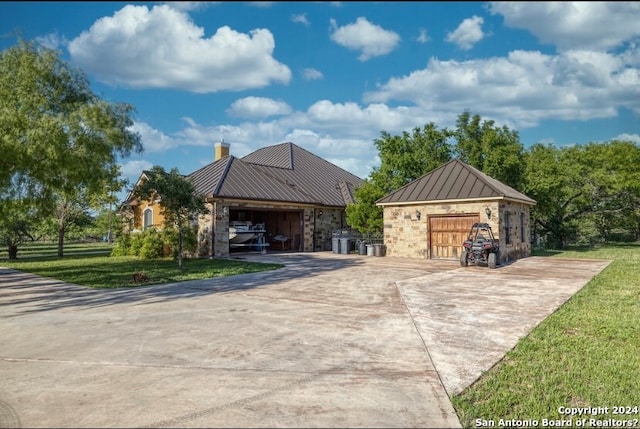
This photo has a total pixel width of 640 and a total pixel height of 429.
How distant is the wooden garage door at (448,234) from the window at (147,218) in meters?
14.9

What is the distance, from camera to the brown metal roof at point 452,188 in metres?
17.1

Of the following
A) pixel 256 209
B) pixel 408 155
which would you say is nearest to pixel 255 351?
pixel 256 209

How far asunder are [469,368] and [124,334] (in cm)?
489

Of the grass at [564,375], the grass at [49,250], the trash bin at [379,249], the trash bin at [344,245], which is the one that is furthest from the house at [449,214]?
the grass at [49,250]

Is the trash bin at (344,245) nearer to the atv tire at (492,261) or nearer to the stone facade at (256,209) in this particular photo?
the stone facade at (256,209)

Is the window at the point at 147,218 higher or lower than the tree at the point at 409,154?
lower

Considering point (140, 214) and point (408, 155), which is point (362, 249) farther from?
point (140, 214)

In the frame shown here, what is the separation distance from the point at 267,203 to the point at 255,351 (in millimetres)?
15883

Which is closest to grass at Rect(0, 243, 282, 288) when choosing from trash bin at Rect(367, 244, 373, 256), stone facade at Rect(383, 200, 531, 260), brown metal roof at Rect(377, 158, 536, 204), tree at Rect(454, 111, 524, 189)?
trash bin at Rect(367, 244, 373, 256)

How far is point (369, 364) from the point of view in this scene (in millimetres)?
4914

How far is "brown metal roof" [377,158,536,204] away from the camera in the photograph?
672 inches

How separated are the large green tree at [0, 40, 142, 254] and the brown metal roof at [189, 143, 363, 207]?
4.30 meters

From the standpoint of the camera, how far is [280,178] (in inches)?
969

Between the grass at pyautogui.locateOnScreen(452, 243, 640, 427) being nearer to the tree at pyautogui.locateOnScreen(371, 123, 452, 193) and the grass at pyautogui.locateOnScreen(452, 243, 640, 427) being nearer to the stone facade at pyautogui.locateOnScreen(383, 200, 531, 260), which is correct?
the stone facade at pyautogui.locateOnScreen(383, 200, 531, 260)
